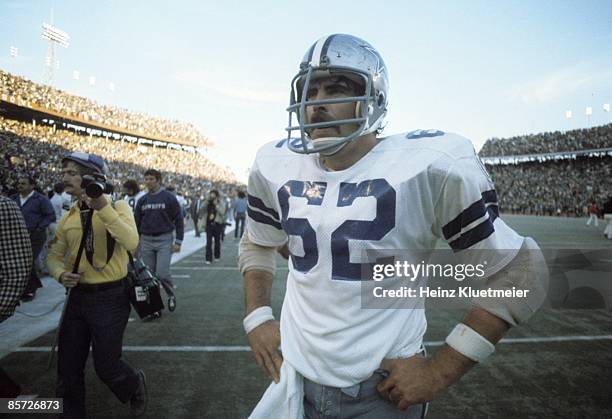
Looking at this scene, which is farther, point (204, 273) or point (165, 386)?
point (204, 273)

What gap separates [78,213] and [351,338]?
8.43ft

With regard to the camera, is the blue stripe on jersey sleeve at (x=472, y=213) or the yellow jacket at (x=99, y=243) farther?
the yellow jacket at (x=99, y=243)

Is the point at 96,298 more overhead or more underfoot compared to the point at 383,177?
more underfoot

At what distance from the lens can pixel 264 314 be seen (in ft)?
5.26

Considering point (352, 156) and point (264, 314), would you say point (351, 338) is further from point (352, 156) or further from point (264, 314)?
point (352, 156)

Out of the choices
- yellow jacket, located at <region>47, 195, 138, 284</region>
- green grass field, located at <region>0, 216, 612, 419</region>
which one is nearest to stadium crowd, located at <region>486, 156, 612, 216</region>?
green grass field, located at <region>0, 216, 612, 419</region>

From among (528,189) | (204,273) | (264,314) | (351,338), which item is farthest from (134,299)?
(528,189)

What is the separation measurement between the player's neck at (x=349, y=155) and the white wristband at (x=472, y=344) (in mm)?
677

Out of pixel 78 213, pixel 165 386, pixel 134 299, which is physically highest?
pixel 78 213

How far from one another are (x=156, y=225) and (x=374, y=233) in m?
5.01

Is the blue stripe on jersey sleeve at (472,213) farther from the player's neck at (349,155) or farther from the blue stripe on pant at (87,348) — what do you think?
the blue stripe on pant at (87,348)

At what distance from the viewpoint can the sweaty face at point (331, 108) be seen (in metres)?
1.47

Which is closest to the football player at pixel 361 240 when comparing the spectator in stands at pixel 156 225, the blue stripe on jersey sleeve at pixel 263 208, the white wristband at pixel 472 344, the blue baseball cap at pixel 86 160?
the white wristband at pixel 472 344

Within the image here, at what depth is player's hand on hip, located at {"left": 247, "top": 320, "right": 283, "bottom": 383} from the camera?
1.49m
